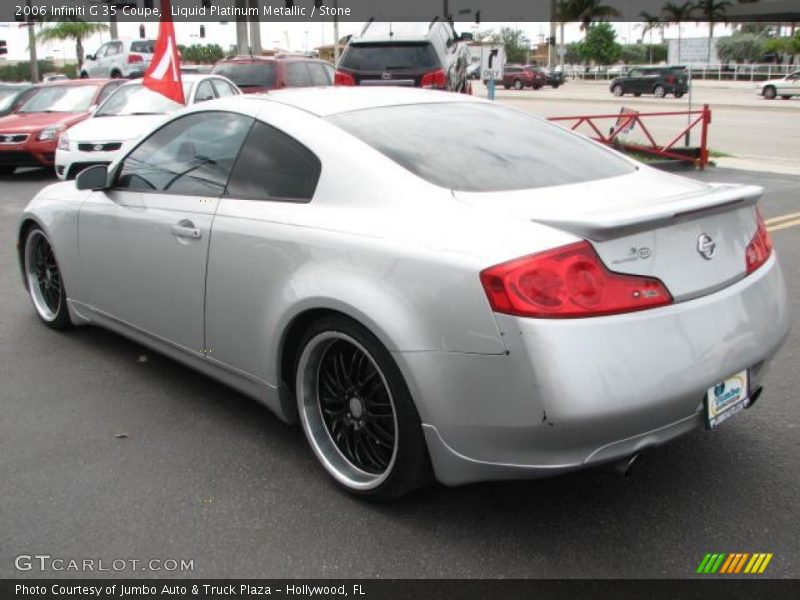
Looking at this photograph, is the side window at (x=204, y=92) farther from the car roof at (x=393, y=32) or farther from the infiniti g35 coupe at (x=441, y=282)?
the infiniti g35 coupe at (x=441, y=282)

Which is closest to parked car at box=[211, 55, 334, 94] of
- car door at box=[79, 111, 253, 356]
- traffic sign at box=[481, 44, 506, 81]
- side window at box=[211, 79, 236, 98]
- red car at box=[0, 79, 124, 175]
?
side window at box=[211, 79, 236, 98]

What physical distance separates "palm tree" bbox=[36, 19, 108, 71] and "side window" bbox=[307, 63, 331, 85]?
1747 inches

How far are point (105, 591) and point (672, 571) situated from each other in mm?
1860

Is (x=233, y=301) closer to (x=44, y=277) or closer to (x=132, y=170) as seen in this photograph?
(x=132, y=170)

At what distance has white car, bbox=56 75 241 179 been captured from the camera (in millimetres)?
11383

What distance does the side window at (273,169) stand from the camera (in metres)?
3.33

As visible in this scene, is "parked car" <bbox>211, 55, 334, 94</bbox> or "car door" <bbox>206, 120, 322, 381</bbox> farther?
"parked car" <bbox>211, 55, 334, 94</bbox>

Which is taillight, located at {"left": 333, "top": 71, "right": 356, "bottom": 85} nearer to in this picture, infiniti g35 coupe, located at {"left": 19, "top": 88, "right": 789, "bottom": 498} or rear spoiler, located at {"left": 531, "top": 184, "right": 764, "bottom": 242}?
infiniti g35 coupe, located at {"left": 19, "top": 88, "right": 789, "bottom": 498}

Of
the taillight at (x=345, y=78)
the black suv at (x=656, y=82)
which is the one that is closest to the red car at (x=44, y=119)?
the taillight at (x=345, y=78)

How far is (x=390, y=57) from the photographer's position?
13734 millimetres

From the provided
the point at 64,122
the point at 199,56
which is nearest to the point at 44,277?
the point at 64,122

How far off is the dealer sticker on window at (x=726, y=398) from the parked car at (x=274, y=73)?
521 inches

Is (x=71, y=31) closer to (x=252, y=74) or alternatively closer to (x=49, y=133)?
(x=252, y=74)

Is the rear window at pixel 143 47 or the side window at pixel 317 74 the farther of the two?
the rear window at pixel 143 47
